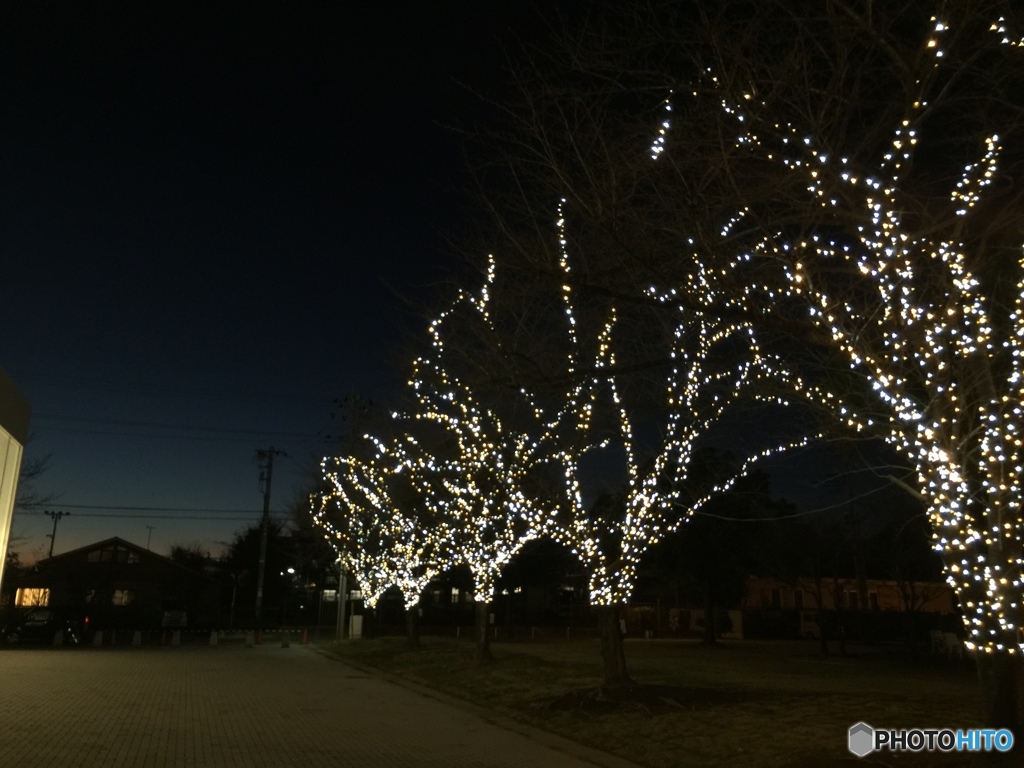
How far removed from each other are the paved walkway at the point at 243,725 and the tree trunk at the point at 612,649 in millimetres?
1902

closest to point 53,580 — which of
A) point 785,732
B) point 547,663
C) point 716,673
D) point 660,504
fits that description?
point 547,663

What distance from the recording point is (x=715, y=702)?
1334cm

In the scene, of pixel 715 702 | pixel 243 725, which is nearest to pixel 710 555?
pixel 715 702

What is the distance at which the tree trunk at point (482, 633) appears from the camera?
69.6 ft

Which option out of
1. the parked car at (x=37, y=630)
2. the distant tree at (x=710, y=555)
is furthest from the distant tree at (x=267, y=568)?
the distant tree at (x=710, y=555)

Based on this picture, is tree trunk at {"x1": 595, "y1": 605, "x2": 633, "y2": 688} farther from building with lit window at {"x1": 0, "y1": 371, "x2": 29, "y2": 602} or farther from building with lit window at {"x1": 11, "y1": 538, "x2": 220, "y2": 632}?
building with lit window at {"x1": 11, "y1": 538, "x2": 220, "y2": 632}

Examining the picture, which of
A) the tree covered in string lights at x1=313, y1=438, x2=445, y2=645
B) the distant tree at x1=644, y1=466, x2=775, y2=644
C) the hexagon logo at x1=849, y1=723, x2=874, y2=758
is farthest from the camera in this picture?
the distant tree at x1=644, y1=466, x2=775, y2=644

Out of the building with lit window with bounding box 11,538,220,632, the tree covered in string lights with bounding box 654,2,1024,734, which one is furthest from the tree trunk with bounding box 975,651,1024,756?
the building with lit window with bounding box 11,538,220,632

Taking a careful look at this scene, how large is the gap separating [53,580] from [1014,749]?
52.2m

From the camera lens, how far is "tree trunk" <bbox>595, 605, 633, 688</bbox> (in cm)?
1447

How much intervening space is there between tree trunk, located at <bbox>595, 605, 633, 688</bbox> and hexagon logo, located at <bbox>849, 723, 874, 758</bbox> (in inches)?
182

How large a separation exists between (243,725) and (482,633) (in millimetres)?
8967

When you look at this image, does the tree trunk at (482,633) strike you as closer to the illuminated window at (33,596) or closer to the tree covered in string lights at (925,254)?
the tree covered in string lights at (925,254)

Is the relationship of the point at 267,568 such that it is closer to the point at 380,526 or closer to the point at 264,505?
the point at 264,505
